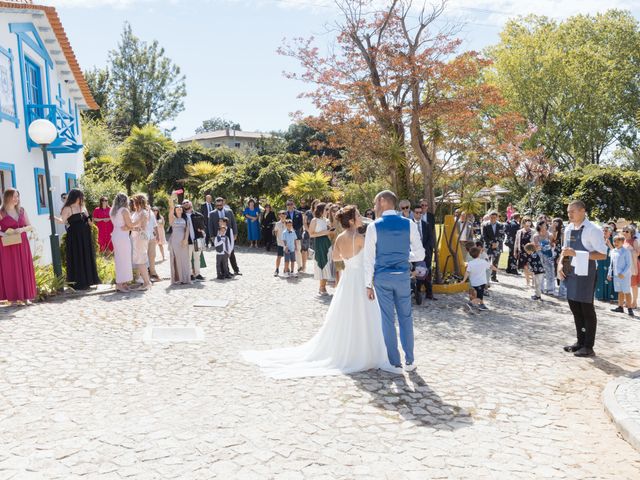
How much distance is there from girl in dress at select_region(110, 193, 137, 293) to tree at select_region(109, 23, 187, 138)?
4402 centimetres

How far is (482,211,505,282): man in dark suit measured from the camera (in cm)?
1355

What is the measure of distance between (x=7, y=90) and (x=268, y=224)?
31.0 feet

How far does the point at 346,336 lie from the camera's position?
6090 millimetres

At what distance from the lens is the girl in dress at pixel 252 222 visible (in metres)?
20.3

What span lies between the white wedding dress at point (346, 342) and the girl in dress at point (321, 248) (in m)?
4.25

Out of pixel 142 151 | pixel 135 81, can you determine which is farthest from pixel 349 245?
pixel 135 81

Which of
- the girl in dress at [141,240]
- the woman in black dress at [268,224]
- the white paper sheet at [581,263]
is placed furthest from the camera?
the woman in black dress at [268,224]

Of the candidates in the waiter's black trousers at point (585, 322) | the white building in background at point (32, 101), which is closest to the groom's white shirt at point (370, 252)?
the waiter's black trousers at point (585, 322)

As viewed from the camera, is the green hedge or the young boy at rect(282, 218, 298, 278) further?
the green hedge

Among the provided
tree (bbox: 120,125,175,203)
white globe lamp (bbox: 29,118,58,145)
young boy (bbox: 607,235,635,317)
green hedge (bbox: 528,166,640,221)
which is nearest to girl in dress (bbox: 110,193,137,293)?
white globe lamp (bbox: 29,118,58,145)

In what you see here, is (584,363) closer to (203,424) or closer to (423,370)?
(423,370)

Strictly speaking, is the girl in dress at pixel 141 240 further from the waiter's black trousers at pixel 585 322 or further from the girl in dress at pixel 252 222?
the girl in dress at pixel 252 222

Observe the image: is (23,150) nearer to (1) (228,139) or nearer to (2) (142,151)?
(2) (142,151)

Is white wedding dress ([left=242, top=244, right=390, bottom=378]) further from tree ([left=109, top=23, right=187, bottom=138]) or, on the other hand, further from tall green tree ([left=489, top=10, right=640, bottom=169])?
tree ([left=109, top=23, right=187, bottom=138])
